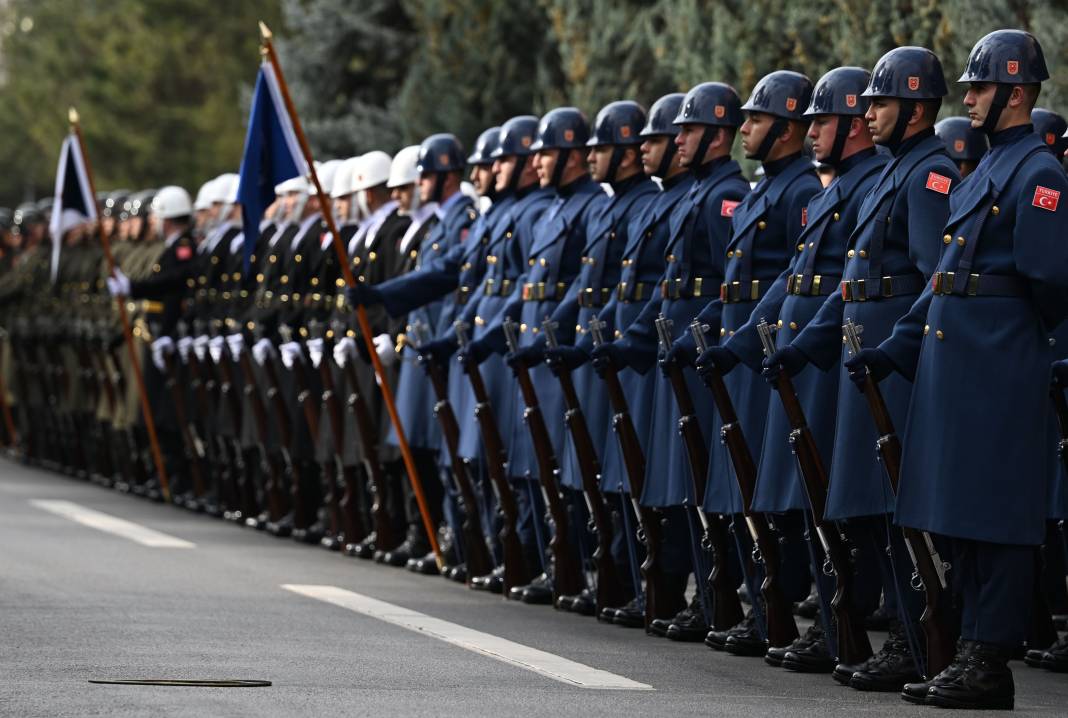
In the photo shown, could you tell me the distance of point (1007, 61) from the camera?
30.2 feet

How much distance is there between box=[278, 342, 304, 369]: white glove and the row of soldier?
0.02 metres

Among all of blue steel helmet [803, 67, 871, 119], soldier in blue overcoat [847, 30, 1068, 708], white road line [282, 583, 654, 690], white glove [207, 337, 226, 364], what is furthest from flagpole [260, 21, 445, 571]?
soldier in blue overcoat [847, 30, 1068, 708]

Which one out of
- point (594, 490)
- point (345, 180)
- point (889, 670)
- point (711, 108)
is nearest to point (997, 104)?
point (889, 670)

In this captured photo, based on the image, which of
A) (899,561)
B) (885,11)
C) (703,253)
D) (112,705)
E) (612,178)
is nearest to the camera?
(112,705)

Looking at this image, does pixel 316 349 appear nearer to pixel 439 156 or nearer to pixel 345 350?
pixel 345 350

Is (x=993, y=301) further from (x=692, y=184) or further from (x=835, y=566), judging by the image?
(x=692, y=184)

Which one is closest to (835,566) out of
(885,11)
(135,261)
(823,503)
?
(823,503)

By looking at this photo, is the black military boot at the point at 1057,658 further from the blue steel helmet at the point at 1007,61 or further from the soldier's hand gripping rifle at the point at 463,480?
the soldier's hand gripping rifle at the point at 463,480

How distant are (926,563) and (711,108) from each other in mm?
3021

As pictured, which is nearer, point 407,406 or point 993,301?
point 993,301

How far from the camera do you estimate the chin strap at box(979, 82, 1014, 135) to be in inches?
365

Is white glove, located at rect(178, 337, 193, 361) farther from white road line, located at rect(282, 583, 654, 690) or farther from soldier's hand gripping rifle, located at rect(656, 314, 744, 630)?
soldier's hand gripping rifle, located at rect(656, 314, 744, 630)

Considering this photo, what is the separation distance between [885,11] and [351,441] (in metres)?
4.87

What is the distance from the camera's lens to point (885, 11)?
1806 centimetres
